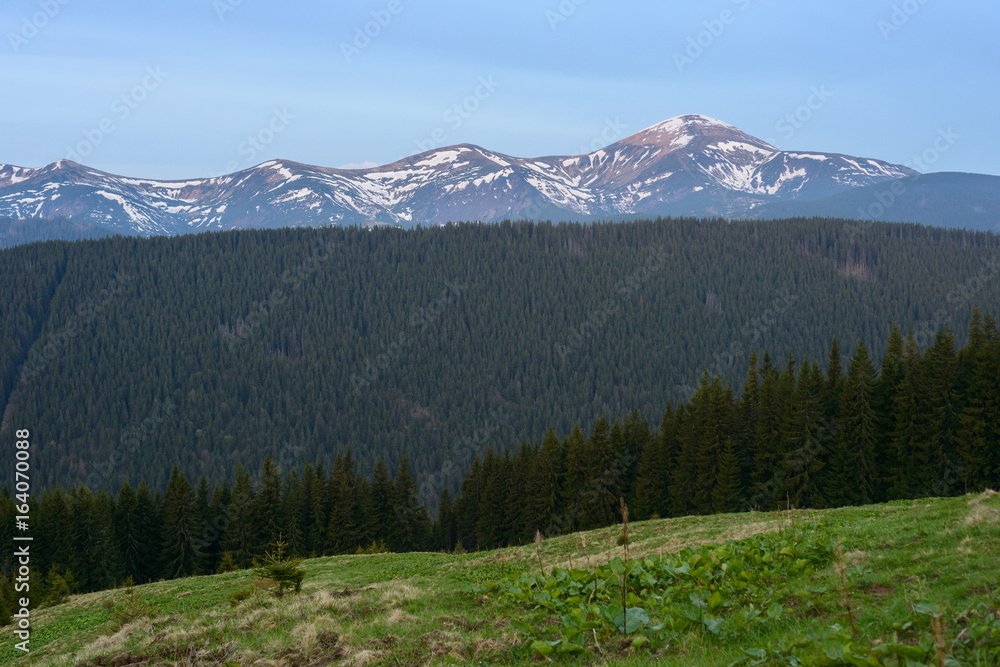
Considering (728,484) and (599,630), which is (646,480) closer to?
(728,484)

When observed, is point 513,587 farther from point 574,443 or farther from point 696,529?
point 574,443

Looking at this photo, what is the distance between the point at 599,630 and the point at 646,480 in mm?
59565

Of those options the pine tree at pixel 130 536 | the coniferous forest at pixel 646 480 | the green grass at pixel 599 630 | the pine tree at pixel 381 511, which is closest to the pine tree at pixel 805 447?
the coniferous forest at pixel 646 480

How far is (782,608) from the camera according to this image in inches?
413

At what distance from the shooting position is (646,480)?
6788cm

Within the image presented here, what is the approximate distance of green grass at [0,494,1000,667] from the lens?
916cm

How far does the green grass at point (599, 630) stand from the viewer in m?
9.16

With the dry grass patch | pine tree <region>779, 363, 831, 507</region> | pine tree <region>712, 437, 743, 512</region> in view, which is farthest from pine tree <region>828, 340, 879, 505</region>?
the dry grass patch

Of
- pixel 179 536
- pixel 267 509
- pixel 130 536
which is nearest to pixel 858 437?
pixel 267 509

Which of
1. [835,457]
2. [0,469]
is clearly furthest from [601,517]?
[0,469]

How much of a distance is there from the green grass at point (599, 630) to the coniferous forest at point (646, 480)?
3903 centimetres

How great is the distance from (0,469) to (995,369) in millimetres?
226048

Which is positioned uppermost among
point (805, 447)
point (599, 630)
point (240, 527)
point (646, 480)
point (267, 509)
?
point (599, 630)

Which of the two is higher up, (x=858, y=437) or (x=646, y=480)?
(x=858, y=437)
